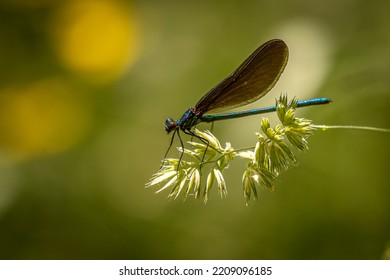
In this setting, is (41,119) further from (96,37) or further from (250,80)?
(250,80)

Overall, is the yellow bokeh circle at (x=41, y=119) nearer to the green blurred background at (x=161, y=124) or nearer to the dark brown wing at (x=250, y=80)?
the green blurred background at (x=161, y=124)

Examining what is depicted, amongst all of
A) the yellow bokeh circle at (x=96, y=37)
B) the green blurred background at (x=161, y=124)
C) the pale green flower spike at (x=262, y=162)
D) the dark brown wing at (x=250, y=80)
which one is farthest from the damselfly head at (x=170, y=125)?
the yellow bokeh circle at (x=96, y=37)

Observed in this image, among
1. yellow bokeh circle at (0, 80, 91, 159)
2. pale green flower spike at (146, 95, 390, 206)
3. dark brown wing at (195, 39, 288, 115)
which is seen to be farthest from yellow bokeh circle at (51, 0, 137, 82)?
pale green flower spike at (146, 95, 390, 206)

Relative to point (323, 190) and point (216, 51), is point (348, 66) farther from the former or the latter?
point (216, 51)

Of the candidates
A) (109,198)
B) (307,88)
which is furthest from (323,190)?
(109,198)

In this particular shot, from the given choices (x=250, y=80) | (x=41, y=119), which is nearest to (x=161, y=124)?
(x=41, y=119)

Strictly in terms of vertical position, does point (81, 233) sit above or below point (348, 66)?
below
